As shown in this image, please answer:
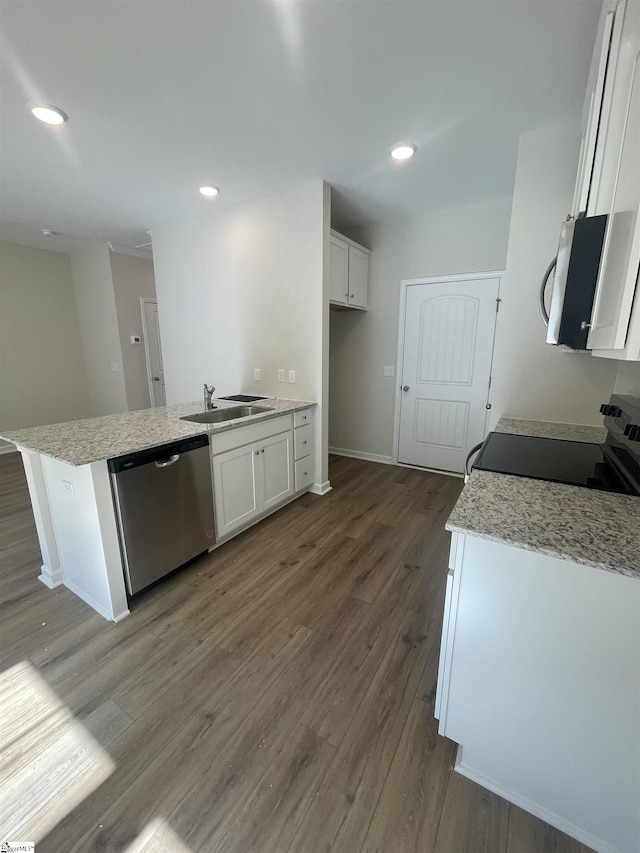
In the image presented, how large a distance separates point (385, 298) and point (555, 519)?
333 cm

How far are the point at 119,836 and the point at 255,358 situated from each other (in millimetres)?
3154

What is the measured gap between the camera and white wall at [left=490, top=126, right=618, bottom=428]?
2059 mm

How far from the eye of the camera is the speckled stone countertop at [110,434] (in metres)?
1.70

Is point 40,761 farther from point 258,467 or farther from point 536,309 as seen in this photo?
point 536,309

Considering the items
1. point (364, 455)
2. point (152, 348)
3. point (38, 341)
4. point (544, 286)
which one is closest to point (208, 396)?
point (364, 455)

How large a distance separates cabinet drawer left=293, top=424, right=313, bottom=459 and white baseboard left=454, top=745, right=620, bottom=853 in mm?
2197

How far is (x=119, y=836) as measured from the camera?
104cm

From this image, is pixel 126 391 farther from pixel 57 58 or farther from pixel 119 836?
pixel 119 836

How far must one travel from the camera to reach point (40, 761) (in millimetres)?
1230

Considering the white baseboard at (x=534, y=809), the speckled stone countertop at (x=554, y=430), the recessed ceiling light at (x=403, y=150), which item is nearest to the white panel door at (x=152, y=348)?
the recessed ceiling light at (x=403, y=150)

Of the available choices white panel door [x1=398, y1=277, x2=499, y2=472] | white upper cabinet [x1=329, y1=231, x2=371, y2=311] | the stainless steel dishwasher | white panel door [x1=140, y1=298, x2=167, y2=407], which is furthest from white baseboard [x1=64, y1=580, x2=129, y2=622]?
white panel door [x1=140, y1=298, x2=167, y2=407]

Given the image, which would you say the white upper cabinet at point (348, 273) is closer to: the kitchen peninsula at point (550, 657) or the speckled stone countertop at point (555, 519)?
the speckled stone countertop at point (555, 519)

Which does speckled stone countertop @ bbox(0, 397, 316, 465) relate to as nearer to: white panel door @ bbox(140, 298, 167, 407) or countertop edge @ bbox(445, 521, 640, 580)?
countertop edge @ bbox(445, 521, 640, 580)

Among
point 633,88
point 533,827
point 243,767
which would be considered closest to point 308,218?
point 633,88
